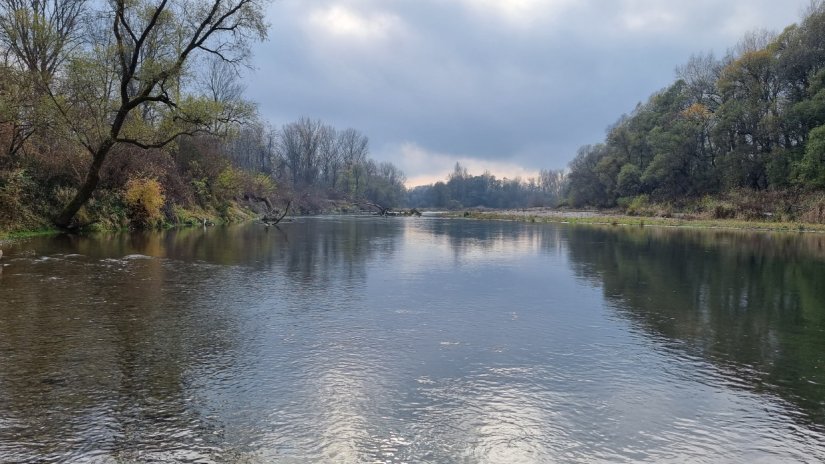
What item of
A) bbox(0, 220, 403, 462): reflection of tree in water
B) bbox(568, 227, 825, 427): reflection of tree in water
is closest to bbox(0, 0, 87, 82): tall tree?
bbox(0, 220, 403, 462): reflection of tree in water

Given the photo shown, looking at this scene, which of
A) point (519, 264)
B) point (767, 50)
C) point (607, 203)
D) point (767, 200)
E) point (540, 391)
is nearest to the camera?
point (540, 391)

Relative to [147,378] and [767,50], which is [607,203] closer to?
[767,50]

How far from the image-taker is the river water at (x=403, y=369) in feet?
13.2

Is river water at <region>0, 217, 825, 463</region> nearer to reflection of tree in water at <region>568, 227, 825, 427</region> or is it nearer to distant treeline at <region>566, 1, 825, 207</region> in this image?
reflection of tree in water at <region>568, 227, 825, 427</region>

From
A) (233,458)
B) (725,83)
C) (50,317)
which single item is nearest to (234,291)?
(50,317)

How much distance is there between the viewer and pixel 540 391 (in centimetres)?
516

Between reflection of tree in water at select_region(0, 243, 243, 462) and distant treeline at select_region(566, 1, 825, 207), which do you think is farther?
distant treeline at select_region(566, 1, 825, 207)

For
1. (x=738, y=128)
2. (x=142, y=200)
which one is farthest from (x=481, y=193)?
(x=142, y=200)

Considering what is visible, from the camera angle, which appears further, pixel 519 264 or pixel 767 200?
pixel 767 200

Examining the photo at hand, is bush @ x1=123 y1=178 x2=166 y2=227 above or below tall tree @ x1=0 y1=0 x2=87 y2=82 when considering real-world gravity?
below

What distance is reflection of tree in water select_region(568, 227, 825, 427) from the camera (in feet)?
19.5

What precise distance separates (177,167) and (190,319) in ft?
118

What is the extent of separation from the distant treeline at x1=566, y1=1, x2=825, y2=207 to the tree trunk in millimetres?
50023

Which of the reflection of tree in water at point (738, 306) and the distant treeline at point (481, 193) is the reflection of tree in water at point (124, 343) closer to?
the reflection of tree in water at point (738, 306)
